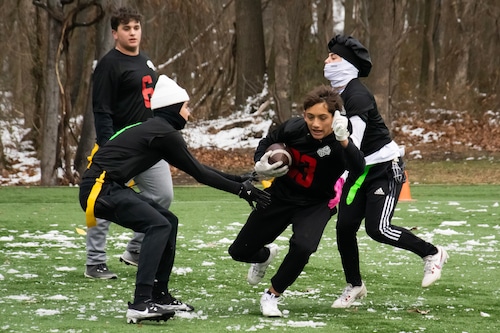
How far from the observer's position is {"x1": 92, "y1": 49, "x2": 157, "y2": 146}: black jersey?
794 centimetres

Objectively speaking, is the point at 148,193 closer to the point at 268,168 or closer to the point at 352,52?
the point at 268,168

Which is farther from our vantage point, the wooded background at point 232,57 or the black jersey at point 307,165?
the wooded background at point 232,57

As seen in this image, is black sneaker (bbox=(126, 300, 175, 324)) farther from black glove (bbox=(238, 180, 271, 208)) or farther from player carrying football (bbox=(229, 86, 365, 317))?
black glove (bbox=(238, 180, 271, 208))

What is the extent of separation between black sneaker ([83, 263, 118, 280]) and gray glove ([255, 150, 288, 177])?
213 cm

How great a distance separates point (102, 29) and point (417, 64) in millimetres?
19219

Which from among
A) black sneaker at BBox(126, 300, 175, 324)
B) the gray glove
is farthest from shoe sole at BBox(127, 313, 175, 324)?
the gray glove

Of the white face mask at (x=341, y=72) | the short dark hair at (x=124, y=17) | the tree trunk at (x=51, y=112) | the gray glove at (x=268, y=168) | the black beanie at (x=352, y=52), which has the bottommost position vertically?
the tree trunk at (x=51, y=112)

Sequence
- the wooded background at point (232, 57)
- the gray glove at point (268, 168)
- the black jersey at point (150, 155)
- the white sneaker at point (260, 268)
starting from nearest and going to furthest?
1. the black jersey at point (150, 155)
2. the gray glove at point (268, 168)
3. the white sneaker at point (260, 268)
4. the wooded background at point (232, 57)

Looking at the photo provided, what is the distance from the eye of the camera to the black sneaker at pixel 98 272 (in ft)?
26.2

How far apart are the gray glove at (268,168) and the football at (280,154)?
3cm

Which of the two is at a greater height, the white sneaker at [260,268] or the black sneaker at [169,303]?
the white sneaker at [260,268]

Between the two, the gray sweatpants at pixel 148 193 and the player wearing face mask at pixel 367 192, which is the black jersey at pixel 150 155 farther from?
the gray sweatpants at pixel 148 193

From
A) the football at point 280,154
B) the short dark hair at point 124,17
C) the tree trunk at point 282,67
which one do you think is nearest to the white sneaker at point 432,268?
the football at point 280,154

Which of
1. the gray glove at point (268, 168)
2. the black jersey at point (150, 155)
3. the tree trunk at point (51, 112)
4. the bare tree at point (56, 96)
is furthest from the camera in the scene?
the tree trunk at point (51, 112)
